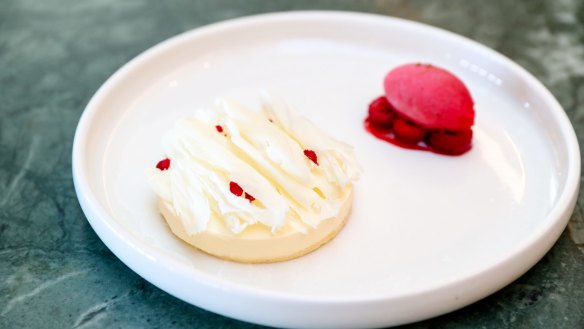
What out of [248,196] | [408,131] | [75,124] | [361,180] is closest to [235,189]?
[248,196]

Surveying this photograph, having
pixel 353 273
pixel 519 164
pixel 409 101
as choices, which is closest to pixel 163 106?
pixel 409 101

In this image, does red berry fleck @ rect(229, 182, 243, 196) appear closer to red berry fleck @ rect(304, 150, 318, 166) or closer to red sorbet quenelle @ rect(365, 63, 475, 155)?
red berry fleck @ rect(304, 150, 318, 166)

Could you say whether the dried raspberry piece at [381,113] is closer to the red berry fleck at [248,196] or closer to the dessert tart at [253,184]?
the dessert tart at [253,184]

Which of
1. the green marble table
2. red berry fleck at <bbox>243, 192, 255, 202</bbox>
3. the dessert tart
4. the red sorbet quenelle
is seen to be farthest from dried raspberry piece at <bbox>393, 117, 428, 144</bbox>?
red berry fleck at <bbox>243, 192, 255, 202</bbox>

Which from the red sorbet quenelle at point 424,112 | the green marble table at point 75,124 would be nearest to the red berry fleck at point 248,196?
the green marble table at point 75,124

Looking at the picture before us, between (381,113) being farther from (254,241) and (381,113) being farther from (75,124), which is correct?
(75,124)

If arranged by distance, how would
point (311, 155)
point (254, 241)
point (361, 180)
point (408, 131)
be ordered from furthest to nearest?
point (408, 131)
point (361, 180)
point (311, 155)
point (254, 241)
